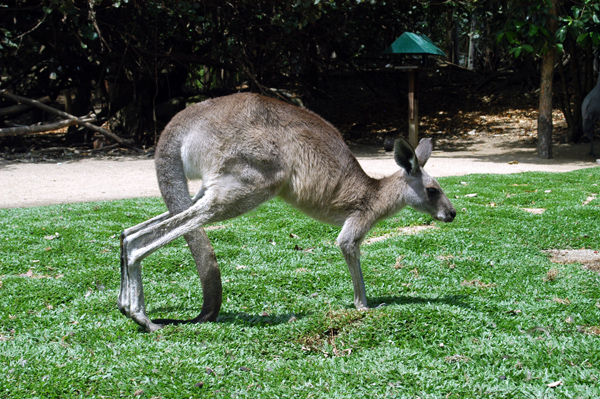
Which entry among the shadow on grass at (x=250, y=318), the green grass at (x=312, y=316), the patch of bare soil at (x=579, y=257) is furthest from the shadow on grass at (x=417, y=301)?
the patch of bare soil at (x=579, y=257)

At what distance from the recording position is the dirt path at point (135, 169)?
8984mm

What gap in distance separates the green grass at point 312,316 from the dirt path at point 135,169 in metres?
2.64

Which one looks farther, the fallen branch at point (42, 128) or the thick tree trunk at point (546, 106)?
the thick tree trunk at point (546, 106)

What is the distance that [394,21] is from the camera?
1631 cm

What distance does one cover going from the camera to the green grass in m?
2.87

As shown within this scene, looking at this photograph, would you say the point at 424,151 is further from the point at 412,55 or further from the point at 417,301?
the point at 412,55

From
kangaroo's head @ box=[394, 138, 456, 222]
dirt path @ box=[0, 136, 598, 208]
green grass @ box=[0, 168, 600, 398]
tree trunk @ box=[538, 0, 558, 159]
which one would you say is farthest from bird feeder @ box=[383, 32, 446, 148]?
kangaroo's head @ box=[394, 138, 456, 222]

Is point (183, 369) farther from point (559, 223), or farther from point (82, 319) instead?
point (559, 223)

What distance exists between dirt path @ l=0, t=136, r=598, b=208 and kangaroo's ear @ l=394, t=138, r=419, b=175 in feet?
19.2

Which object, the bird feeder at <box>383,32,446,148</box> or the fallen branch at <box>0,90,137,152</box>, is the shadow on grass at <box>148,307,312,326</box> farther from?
the bird feeder at <box>383,32,446,148</box>

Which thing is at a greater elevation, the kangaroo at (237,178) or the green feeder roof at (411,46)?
the green feeder roof at (411,46)

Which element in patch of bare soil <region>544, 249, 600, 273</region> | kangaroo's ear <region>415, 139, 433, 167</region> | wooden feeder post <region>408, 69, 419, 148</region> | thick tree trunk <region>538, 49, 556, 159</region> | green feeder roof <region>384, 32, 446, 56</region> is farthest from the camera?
wooden feeder post <region>408, 69, 419, 148</region>

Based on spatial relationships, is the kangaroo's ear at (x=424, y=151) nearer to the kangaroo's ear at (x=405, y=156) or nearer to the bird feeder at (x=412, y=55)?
the kangaroo's ear at (x=405, y=156)

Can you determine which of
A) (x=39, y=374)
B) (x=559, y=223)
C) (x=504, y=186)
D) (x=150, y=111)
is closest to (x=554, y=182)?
(x=504, y=186)
